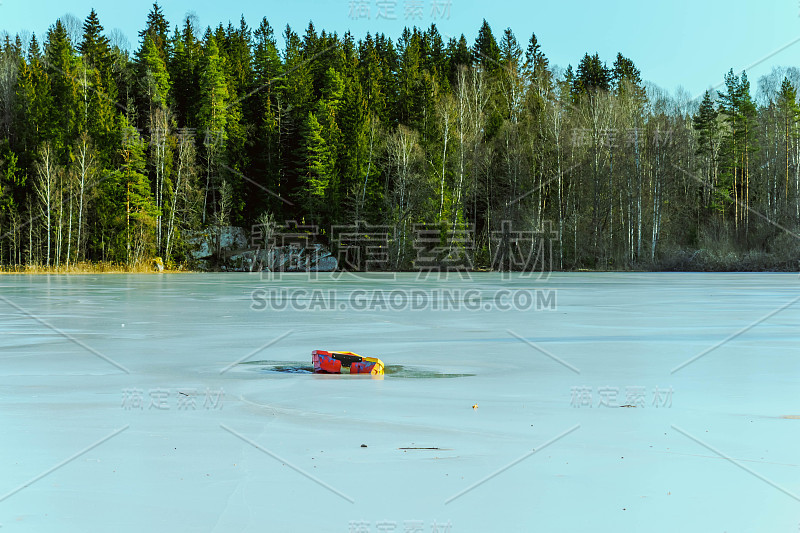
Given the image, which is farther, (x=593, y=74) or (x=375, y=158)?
(x=593, y=74)

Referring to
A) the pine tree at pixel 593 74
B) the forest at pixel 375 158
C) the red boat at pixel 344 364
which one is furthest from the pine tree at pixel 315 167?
the red boat at pixel 344 364

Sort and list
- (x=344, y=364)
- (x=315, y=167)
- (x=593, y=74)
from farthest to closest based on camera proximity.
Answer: (x=593, y=74) < (x=315, y=167) < (x=344, y=364)

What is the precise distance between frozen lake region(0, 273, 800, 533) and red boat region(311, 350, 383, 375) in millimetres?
196

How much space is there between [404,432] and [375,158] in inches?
2307

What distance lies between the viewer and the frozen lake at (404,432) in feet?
13.3

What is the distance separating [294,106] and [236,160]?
256 inches

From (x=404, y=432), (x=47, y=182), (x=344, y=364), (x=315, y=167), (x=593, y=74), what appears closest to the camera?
(x=404, y=432)

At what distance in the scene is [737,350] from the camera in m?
10.5

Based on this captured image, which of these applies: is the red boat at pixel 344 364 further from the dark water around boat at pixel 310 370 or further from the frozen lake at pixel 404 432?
the frozen lake at pixel 404 432

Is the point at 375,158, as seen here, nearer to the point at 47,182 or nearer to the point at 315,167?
the point at 315,167

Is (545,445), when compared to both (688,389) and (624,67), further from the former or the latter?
(624,67)

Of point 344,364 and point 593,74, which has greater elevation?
point 593,74

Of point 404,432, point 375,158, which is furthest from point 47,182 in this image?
point 404,432

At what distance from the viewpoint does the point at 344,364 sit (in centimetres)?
891
